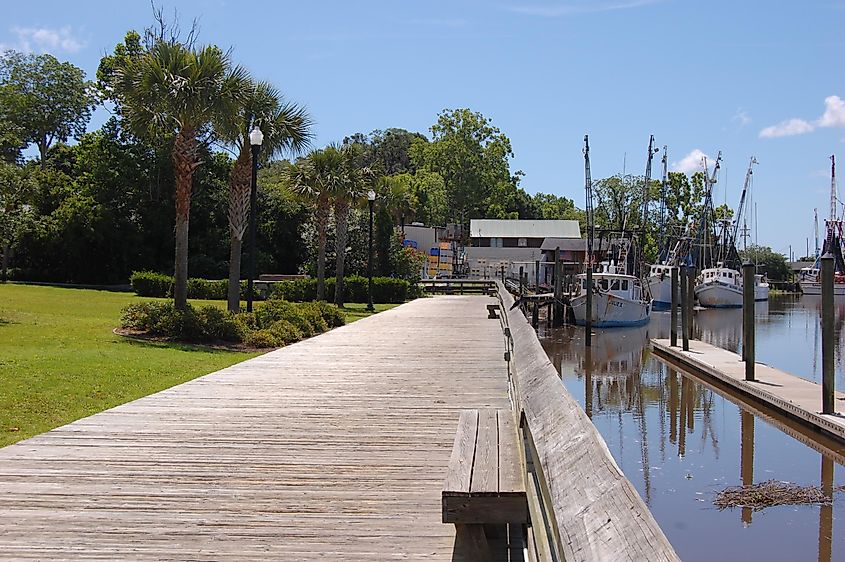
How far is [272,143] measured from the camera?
83.1 ft

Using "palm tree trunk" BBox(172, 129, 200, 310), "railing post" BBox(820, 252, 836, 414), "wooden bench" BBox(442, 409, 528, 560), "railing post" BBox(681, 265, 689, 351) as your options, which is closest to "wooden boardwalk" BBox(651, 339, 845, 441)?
"railing post" BBox(820, 252, 836, 414)

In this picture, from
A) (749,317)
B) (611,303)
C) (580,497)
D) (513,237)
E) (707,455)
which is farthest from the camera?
(513,237)

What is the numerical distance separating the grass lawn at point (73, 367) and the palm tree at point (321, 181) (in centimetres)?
1241

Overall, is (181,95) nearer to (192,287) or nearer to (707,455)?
(707,455)

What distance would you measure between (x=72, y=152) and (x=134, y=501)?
6089cm

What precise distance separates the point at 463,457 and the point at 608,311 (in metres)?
41.5

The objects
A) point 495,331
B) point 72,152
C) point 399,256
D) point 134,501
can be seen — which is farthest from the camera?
point 72,152

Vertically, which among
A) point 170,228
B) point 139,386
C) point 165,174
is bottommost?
point 139,386

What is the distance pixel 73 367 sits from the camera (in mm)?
13289

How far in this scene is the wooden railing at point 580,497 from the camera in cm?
199

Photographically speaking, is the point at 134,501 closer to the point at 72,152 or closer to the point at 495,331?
the point at 495,331

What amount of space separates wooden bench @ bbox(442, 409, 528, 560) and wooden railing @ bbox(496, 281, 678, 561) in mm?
116

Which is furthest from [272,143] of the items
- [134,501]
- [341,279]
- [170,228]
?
[170,228]

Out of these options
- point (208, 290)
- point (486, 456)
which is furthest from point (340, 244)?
point (486, 456)
